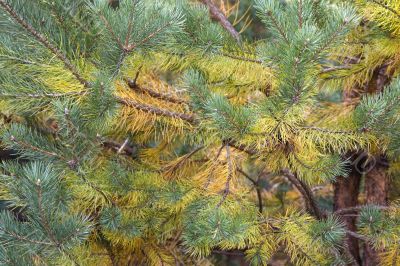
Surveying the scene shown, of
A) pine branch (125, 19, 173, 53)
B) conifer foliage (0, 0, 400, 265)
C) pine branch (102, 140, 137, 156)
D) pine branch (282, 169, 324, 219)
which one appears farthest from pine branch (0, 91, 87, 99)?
pine branch (282, 169, 324, 219)

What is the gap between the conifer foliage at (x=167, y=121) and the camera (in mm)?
1605

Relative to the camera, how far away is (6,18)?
61.1 inches

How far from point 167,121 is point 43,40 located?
2.20ft

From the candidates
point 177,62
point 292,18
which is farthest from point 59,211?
point 292,18

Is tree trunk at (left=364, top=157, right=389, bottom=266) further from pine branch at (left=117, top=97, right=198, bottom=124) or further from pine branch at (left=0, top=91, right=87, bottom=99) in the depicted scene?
pine branch at (left=0, top=91, right=87, bottom=99)

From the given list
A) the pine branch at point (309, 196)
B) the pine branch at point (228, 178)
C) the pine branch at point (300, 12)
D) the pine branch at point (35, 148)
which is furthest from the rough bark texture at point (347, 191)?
the pine branch at point (35, 148)

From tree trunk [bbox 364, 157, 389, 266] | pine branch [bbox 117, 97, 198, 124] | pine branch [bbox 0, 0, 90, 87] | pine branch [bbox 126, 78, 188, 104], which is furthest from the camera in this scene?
tree trunk [bbox 364, 157, 389, 266]

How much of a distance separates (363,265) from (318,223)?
3.36 ft

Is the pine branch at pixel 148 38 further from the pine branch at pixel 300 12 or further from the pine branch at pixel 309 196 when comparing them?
the pine branch at pixel 309 196

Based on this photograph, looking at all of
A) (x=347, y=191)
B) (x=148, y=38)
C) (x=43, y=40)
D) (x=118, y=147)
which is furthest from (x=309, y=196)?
(x=43, y=40)

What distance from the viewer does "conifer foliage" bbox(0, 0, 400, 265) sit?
1605mm

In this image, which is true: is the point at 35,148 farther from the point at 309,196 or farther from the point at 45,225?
the point at 309,196

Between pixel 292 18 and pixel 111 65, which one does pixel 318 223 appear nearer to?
pixel 292 18

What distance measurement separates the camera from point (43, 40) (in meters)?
1.61
